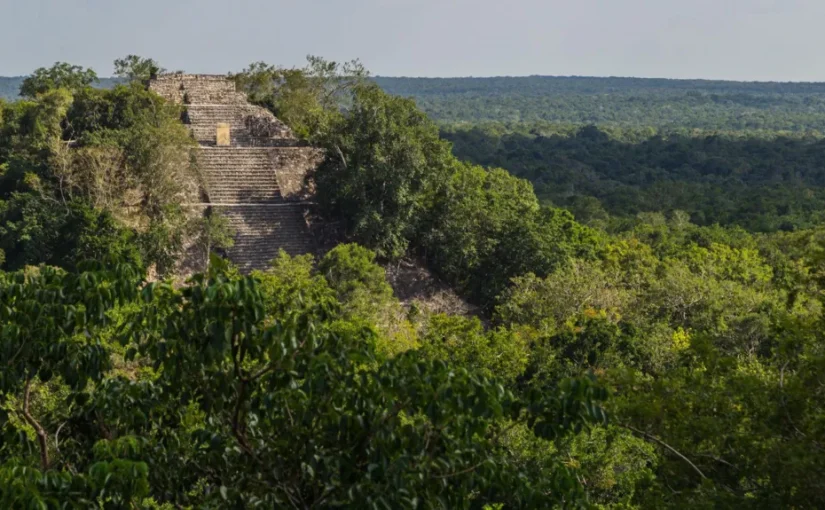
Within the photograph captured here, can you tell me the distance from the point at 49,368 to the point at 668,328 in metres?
14.2

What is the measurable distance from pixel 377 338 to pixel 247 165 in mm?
10419

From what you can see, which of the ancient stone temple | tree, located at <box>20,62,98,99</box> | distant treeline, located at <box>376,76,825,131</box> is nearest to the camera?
the ancient stone temple

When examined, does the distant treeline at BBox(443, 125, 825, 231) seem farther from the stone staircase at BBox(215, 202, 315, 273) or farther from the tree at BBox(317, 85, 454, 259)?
the stone staircase at BBox(215, 202, 315, 273)

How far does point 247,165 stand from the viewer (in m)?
21.4

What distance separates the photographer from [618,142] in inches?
3169

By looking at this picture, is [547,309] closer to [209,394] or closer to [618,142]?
[209,394]

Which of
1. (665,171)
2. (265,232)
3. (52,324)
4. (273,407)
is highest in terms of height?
(52,324)

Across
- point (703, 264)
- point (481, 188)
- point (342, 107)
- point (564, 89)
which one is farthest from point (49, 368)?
point (564, 89)

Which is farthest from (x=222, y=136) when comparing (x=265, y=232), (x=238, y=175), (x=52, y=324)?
(x=52, y=324)

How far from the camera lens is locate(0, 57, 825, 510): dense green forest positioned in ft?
14.1

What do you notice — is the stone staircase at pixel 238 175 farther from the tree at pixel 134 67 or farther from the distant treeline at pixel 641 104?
the distant treeline at pixel 641 104

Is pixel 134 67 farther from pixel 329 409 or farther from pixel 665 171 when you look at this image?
pixel 665 171

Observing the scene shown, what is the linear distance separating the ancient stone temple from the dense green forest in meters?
0.67

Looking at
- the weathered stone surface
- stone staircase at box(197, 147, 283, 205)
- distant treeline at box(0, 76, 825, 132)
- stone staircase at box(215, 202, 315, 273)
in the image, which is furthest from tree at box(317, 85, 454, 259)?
distant treeline at box(0, 76, 825, 132)
